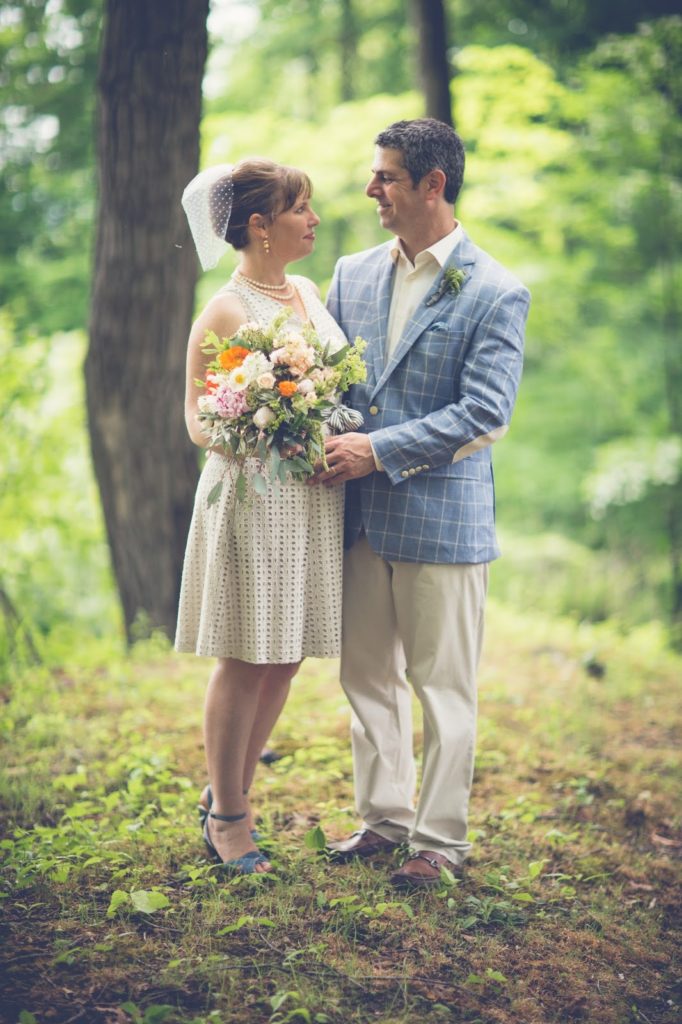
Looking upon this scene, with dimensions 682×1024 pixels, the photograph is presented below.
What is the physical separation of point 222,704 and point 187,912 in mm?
612

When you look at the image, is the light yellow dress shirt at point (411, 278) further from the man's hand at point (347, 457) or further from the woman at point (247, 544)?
the man's hand at point (347, 457)

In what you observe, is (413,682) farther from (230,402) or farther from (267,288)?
(267,288)

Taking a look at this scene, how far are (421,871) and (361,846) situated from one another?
10.1 inches

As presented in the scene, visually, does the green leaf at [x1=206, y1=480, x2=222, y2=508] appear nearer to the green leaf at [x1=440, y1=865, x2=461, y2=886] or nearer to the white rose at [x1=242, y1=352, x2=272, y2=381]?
the white rose at [x1=242, y1=352, x2=272, y2=381]

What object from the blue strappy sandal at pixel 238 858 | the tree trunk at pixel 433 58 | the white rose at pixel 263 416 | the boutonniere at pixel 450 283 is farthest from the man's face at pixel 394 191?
the tree trunk at pixel 433 58

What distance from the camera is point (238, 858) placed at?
9.78 feet

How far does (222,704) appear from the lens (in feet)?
9.78

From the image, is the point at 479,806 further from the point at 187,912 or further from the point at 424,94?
the point at 424,94

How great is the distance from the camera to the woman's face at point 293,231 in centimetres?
289

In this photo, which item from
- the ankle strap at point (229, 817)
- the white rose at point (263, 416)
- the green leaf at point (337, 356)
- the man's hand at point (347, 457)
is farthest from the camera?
the ankle strap at point (229, 817)

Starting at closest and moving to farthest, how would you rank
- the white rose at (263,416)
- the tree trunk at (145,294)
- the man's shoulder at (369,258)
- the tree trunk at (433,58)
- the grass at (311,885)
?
the grass at (311,885)
the white rose at (263,416)
the man's shoulder at (369,258)
the tree trunk at (145,294)
the tree trunk at (433,58)

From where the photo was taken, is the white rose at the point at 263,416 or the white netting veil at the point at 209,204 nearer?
the white rose at the point at 263,416

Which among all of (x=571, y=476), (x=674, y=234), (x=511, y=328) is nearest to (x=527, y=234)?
(x=674, y=234)

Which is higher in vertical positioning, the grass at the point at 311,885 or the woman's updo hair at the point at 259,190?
the woman's updo hair at the point at 259,190
